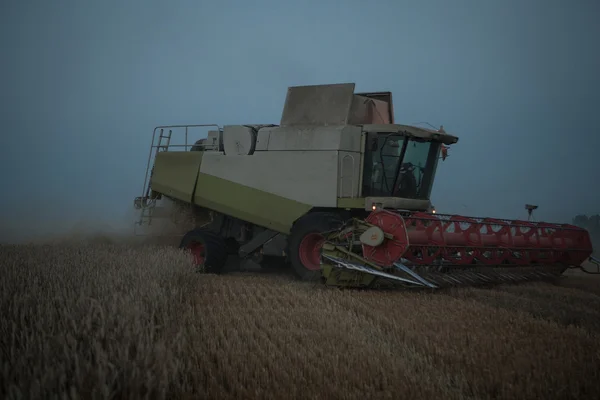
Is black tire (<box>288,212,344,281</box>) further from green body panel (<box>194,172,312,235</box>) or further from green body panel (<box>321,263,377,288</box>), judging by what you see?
green body panel (<box>321,263,377,288</box>)

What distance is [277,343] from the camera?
3438 millimetres

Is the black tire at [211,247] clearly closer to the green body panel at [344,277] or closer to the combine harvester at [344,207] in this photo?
the combine harvester at [344,207]

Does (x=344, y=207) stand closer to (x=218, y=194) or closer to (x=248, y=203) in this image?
(x=248, y=203)

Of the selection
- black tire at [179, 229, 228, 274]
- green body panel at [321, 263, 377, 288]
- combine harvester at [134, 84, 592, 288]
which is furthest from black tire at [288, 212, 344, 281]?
black tire at [179, 229, 228, 274]

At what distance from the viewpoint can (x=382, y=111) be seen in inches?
333

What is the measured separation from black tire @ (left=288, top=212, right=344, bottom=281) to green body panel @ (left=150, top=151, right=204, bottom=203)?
2513mm

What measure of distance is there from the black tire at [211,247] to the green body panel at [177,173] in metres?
0.67

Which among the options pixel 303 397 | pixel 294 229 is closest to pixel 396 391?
pixel 303 397

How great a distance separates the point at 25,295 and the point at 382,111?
245 inches

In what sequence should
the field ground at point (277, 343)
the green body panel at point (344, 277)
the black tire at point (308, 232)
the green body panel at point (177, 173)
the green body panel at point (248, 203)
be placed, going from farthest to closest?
1. the green body panel at point (177, 173)
2. the green body panel at point (248, 203)
3. the black tire at point (308, 232)
4. the green body panel at point (344, 277)
5. the field ground at point (277, 343)

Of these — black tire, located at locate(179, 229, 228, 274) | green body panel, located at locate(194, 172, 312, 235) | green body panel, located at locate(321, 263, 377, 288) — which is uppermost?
green body panel, located at locate(194, 172, 312, 235)

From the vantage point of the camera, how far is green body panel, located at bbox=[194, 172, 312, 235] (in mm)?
7836

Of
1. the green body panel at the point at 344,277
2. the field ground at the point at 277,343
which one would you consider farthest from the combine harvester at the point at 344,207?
the field ground at the point at 277,343

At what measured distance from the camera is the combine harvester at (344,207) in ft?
19.7
